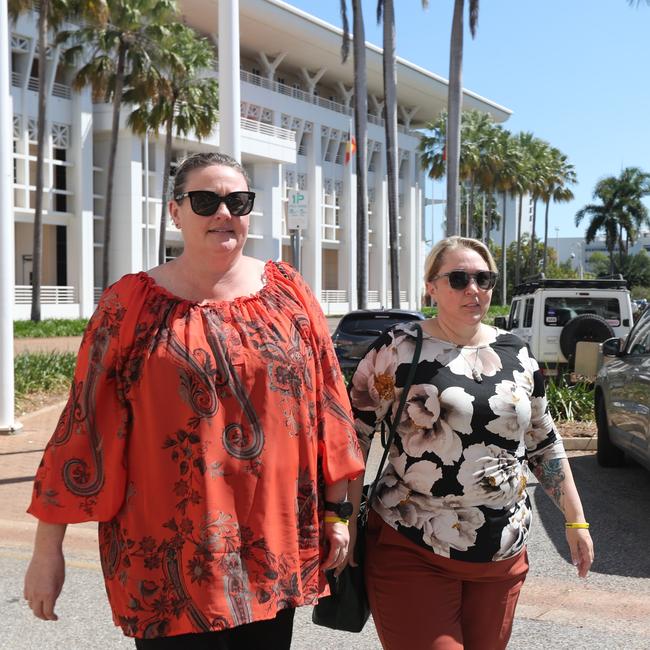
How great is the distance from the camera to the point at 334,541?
2711 mm

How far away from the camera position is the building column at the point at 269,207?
4884 centimetres

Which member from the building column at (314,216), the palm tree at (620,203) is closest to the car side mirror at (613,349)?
the building column at (314,216)

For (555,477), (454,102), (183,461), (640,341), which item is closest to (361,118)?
(454,102)

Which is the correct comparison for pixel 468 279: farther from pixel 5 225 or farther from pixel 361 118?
pixel 361 118

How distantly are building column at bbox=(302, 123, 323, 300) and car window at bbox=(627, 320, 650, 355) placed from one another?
43.8 meters

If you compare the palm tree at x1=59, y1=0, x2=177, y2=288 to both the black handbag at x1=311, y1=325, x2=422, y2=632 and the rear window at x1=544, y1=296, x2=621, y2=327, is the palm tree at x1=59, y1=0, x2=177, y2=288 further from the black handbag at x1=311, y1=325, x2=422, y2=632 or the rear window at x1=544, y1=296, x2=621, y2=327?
the black handbag at x1=311, y1=325, x2=422, y2=632

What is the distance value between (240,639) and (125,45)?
3272 cm

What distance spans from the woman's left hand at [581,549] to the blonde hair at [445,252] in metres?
0.98

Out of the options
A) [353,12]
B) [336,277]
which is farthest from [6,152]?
[336,277]

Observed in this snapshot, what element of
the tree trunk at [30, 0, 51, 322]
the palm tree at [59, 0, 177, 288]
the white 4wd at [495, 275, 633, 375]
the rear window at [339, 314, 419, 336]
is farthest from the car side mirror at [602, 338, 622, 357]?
the palm tree at [59, 0, 177, 288]

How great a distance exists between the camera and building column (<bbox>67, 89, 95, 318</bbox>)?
38.8m

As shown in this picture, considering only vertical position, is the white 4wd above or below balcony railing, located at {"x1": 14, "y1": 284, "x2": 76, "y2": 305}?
above

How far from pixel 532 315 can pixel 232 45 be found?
8180 mm

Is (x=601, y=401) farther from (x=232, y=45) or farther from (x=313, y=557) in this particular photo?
(x=313, y=557)
